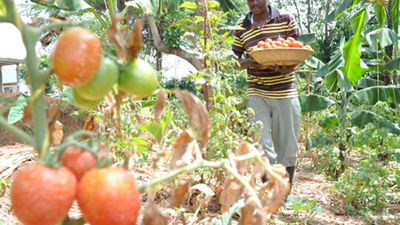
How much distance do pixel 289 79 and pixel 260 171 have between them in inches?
94.3

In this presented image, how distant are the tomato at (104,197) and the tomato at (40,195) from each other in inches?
0.9

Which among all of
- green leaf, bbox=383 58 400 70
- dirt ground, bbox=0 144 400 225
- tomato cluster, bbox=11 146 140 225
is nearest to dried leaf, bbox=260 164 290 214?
tomato cluster, bbox=11 146 140 225

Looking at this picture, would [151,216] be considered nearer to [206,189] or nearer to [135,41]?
[135,41]

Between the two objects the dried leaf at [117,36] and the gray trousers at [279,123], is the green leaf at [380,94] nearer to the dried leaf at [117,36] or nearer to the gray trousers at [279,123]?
the gray trousers at [279,123]

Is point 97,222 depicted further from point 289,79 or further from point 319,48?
→ point 319,48

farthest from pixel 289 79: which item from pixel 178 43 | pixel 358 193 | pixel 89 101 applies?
pixel 178 43

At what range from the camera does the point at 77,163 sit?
44 cm

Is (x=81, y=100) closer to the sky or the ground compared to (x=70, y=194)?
closer to the sky

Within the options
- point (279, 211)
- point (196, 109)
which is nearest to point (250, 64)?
point (279, 211)

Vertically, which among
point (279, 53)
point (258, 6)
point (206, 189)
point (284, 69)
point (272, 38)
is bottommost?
point (206, 189)

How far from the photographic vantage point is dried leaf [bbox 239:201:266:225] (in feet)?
1.77

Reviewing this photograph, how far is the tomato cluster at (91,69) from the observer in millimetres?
429

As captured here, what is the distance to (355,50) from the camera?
490 centimetres

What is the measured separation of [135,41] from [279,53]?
7.24 feet
